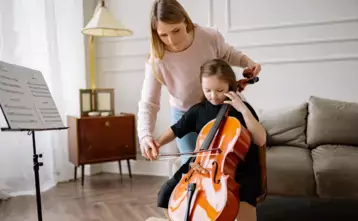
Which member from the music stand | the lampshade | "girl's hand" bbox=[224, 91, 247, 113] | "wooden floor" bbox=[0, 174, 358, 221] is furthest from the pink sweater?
the lampshade

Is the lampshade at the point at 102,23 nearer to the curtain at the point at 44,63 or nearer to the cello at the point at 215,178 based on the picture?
the curtain at the point at 44,63

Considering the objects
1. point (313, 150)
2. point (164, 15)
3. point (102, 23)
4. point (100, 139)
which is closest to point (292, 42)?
point (313, 150)

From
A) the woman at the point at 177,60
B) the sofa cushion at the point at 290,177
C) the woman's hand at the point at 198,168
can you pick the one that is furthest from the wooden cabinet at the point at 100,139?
the woman's hand at the point at 198,168

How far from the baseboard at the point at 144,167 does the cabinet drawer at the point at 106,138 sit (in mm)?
362

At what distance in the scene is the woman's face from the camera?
1.24m

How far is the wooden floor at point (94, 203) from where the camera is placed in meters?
2.37

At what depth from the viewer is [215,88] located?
1.27 meters

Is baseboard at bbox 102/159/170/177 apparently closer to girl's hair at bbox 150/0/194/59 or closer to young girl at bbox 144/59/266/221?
young girl at bbox 144/59/266/221

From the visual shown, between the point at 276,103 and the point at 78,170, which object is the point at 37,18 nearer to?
the point at 78,170

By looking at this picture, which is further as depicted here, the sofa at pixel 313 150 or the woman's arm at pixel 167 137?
the sofa at pixel 313 150

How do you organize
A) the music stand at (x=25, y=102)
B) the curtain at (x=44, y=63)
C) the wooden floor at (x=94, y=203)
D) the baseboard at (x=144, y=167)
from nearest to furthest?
the music stand at (x=25, y=102), the wooden floor at (x=94, y=203), the curtain at (x=44, y=63), the baseboard at (x=144, y=167)

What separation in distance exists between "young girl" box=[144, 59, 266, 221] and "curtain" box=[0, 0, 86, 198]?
1.88m

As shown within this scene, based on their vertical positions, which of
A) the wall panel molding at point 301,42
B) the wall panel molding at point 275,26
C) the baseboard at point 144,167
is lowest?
the baseboard at point 144,167

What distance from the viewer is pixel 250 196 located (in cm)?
118
